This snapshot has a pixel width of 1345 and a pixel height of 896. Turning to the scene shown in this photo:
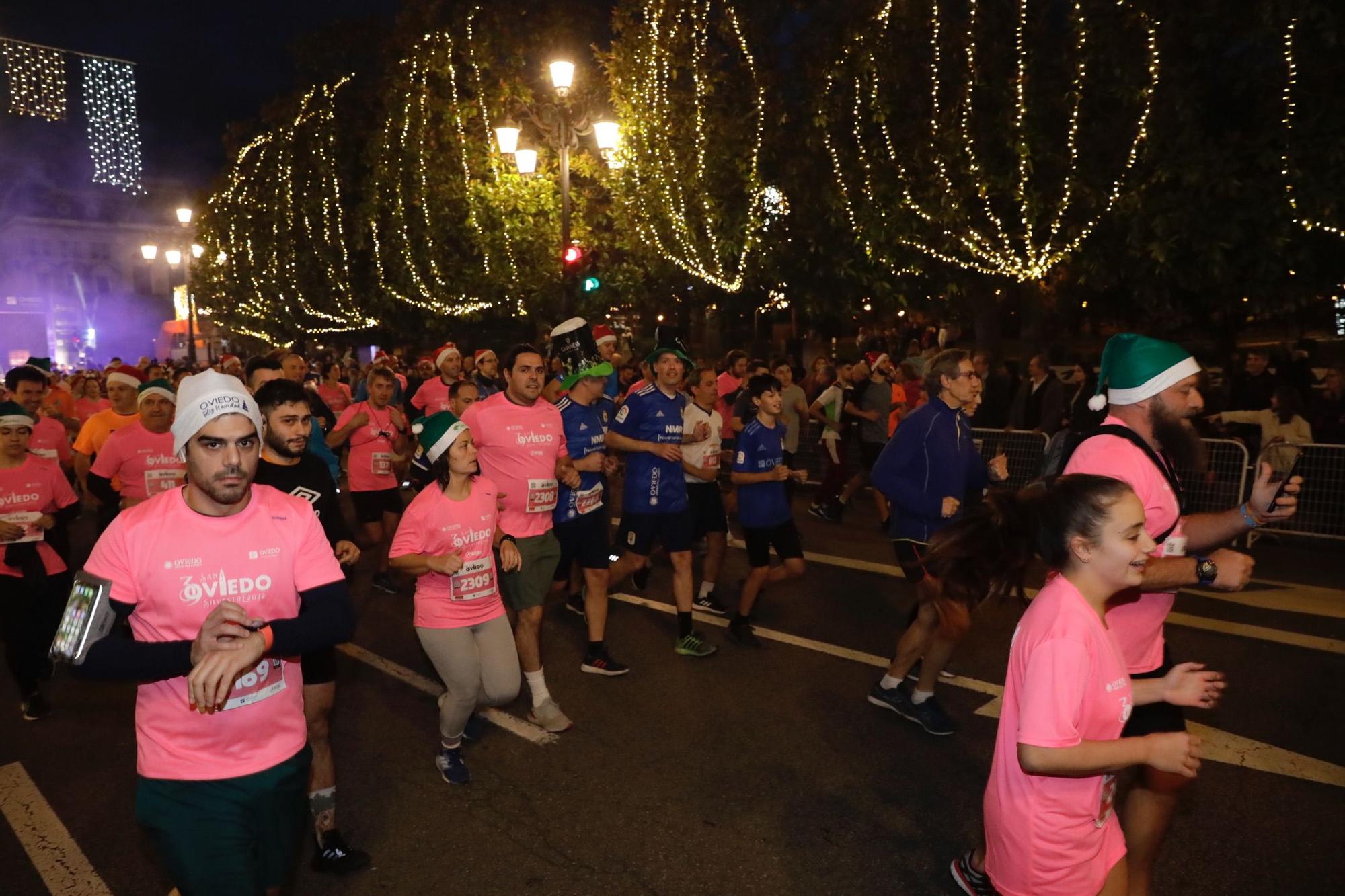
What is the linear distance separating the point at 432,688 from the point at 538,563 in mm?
1317

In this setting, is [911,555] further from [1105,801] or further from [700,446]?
[1105,801]

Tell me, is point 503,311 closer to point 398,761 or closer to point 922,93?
point 922,93

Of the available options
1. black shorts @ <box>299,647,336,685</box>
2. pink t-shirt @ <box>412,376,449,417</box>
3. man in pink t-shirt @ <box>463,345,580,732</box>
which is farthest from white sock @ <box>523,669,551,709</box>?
pink t-shirt @ <box>412,376,449,417</box>

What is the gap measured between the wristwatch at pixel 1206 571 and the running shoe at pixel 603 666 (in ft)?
12.8

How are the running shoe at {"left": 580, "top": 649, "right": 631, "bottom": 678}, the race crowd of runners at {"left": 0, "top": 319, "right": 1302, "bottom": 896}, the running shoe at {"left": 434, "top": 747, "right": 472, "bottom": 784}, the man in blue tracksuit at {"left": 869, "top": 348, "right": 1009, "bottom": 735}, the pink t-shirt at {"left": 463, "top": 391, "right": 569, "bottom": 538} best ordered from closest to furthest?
the race crowd of runners at {"left": 0, "top": 319, "right": 1302, "bottom": 896}, the running shoe at {"left": 434, "top": 747, "right": 472, "bottom": 784}, the man in blue tracksuit at {"left": 869, "top": 348, "right": 1009, "bottom": 735}, the pink t-shirt at {"left": 463, "top": 391, "right": 569, "bottom": 538}, the running shoe at {"left": 580, "top": 649, "right": 631, "bottom": 678}

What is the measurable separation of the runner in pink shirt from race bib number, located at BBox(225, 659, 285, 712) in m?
4.00

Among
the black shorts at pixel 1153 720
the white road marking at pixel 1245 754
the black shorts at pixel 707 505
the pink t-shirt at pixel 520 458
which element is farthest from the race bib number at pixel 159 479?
the black shorts at pixel 1153 720

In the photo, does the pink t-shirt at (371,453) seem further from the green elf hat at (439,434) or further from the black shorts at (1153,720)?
the black shorts at (1153,720)

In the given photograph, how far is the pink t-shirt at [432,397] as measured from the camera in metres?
11.5

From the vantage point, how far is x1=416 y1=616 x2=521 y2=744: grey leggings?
483 cm

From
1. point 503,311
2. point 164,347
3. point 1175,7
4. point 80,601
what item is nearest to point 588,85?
point 503,311

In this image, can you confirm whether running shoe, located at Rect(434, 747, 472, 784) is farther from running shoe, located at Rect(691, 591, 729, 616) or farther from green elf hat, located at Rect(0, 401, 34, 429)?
green elf hat, located at Rect(0, 401, 34, 429)

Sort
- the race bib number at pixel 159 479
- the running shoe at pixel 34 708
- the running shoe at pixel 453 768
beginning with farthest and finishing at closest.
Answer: the race bib number at pixel 159 479 → the running shoe at pixel 34 708 → the running shoe at pixel 453 768

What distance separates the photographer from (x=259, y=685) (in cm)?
289
